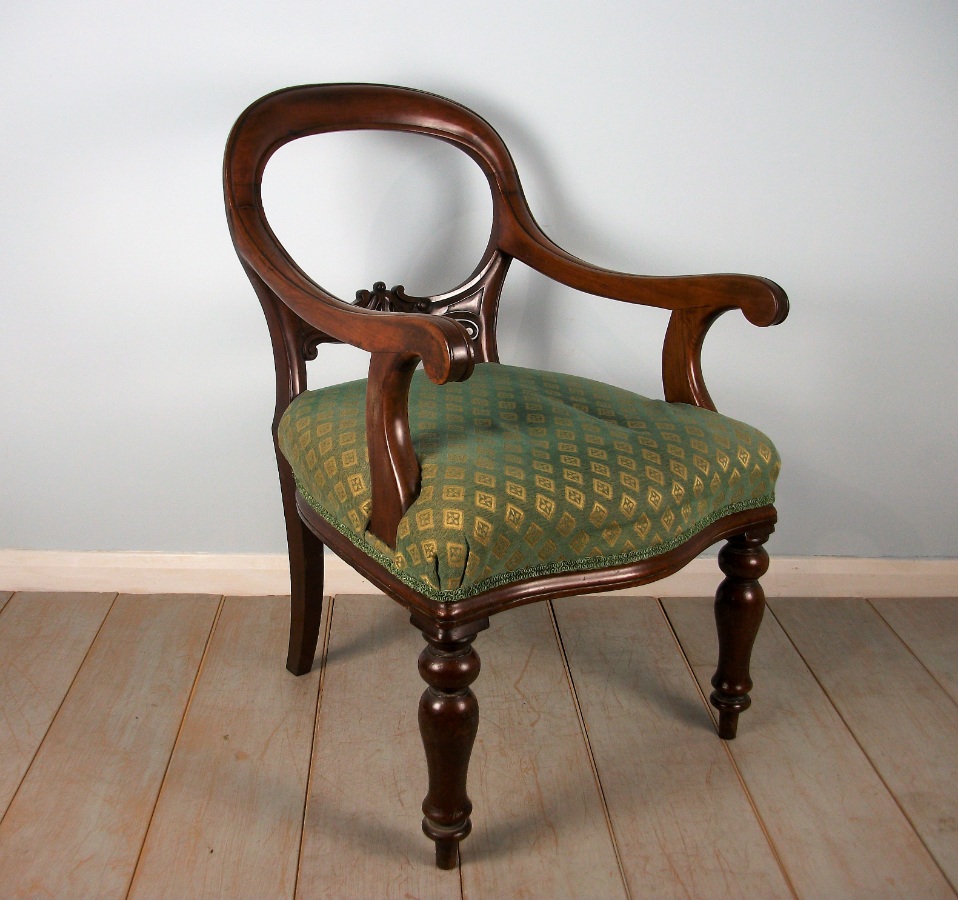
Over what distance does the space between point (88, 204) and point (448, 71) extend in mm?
644

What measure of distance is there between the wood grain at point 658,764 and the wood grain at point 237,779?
44 cm

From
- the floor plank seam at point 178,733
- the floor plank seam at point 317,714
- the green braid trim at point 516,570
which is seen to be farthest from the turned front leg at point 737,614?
the floor plank seam at point 178,733

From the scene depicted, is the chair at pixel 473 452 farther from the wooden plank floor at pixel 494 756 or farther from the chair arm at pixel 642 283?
the wooden plank floor at pixel 494 756

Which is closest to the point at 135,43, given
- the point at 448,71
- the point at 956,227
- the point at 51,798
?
the point at 448,71

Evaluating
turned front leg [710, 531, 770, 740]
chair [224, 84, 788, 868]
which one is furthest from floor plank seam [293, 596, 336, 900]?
turned front leg [710, 531, 770, 740]

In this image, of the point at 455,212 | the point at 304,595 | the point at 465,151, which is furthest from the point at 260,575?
the point at 465,151

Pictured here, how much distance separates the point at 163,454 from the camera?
1.82 metres

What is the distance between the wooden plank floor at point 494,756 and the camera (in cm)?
124

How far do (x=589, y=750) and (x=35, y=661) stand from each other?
0.93 metres

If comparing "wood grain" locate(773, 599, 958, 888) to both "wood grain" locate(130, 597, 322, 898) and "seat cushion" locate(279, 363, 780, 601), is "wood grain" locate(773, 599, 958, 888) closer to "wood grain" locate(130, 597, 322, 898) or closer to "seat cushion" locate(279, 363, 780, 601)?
"seat cushion" locate(279, 363, 780, 601)

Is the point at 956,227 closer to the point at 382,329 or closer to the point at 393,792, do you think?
the point at 382,329

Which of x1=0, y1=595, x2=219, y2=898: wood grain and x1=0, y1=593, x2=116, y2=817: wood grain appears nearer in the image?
x1=0, y1=595, x2=219, y2=898: wood grain

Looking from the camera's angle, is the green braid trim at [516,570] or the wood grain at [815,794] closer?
the green braid trim at [516,570]

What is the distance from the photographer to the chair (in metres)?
1.05
